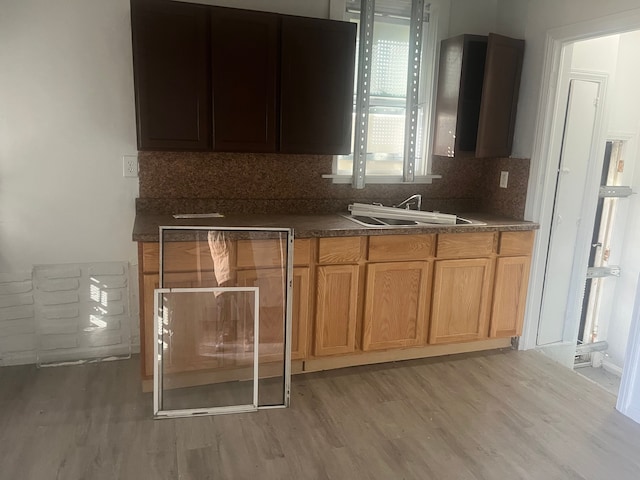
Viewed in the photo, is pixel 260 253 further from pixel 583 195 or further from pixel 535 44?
pixel 583 195

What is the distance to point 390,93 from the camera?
11.0ft

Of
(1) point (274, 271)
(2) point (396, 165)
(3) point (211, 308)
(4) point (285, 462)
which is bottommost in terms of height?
(4) point (285, 462)

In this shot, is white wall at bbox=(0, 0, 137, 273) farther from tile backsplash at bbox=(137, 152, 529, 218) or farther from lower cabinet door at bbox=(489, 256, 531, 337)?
lower cabinet door at bbox=(489, 256, 531, 337)

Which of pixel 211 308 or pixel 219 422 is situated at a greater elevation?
pixel 211 308

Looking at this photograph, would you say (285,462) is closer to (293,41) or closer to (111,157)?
(111,157)

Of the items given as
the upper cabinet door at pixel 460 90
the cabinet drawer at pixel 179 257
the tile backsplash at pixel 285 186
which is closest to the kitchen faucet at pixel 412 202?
the tile backsplash at pixel 285 186

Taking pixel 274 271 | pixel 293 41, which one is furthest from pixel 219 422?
pixel 293 41

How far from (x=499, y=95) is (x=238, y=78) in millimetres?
1659

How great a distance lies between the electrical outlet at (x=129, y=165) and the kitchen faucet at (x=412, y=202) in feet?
5.50

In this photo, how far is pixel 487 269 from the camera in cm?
318

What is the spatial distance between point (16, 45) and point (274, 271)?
1.78 m

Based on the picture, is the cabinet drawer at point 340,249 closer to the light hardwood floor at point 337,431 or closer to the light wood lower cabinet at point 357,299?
the light wood lower cabinet at point 357,299

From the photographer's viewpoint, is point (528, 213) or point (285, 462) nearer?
point (285, 462)

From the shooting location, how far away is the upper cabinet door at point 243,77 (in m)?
2.67
